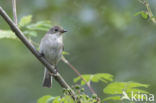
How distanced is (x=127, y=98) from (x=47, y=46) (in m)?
3.41

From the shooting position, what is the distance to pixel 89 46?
859cm

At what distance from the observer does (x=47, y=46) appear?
6.21 metres

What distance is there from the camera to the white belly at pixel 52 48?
243 inches

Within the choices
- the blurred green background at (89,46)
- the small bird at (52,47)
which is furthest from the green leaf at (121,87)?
the small bird at (52,47)

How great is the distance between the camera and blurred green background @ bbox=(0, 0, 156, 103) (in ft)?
20.1

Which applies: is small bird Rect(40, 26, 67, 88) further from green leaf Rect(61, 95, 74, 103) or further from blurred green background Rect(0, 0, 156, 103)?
green leaf Rect(61, 95, 74, 103)

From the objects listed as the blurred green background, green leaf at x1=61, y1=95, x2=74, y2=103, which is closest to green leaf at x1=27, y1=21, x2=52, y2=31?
the blurred green background

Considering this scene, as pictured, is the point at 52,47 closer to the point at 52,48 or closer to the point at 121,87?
the point at 52,48

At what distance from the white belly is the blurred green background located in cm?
64

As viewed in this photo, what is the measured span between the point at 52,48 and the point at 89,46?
238 centimetres

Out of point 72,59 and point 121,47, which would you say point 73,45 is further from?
point 121,47

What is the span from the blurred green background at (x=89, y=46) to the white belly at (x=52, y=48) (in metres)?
0.64

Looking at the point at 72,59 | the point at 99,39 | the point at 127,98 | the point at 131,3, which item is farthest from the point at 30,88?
the point at 127,98

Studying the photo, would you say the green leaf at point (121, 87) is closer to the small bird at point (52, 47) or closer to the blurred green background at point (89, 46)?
the blurred green background at point (89, 46)
